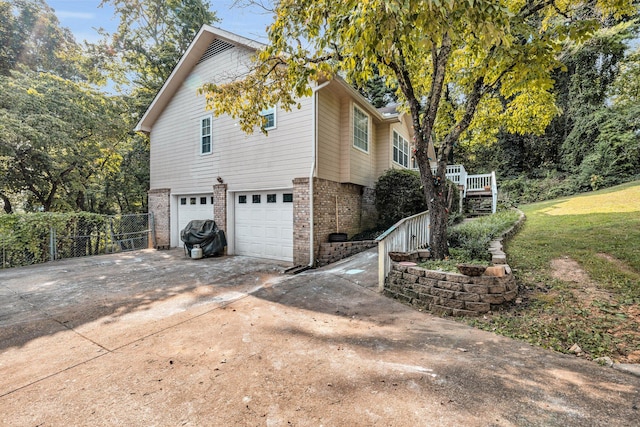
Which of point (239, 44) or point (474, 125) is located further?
point (474, 125)

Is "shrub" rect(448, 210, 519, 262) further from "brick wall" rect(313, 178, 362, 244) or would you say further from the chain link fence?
the chain link fence

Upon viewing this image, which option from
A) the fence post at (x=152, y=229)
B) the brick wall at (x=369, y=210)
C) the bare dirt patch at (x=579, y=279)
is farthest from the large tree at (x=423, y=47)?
the fence post at (x=152, y=229)

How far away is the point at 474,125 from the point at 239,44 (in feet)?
34.7

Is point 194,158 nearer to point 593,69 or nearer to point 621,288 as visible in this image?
point 621,288

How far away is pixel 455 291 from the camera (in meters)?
4.43

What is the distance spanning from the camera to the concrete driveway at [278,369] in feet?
7.48

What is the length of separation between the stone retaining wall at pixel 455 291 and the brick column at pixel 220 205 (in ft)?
22.8

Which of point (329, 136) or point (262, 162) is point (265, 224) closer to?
point (262, 162)

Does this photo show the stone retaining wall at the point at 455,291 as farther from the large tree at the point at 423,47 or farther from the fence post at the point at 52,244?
the fence post at the point at 52,244

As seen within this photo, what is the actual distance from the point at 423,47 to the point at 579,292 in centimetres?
446

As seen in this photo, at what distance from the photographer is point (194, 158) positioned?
35.5 ft

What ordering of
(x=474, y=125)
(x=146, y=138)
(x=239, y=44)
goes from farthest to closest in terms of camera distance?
(x=146, y=138) < (x=474, y=125) < (x=239, y=44)

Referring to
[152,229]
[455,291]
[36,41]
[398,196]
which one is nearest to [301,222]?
[398,196]

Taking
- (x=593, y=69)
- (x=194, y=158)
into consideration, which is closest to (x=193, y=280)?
(x=194, y=158)
